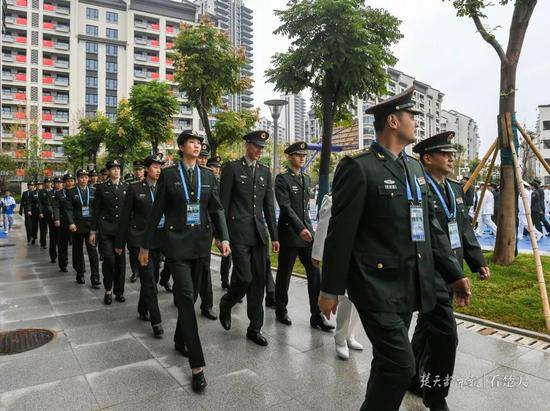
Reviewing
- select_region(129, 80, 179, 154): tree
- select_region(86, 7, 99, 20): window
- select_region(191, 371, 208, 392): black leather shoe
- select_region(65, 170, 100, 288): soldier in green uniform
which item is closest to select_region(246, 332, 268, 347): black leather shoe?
select_region(191, 371, 208, 392): black leather shoe

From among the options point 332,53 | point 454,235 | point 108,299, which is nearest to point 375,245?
point 454,235

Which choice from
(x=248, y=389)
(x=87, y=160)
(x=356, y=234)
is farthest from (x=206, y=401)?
(x=87, y=160)

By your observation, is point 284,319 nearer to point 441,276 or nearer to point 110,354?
point 110,354

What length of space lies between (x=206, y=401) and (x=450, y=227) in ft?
8.04

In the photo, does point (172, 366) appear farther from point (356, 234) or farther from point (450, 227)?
point (450, 227)

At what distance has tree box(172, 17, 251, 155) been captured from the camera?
12.1 m

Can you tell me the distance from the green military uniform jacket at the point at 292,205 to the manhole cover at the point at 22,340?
2980mm

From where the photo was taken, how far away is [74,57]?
58469 mm

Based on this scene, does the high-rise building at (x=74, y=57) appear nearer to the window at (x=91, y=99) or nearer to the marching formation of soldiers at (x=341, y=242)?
the window at (x=91, y=99)

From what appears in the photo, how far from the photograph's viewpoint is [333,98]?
10859mm

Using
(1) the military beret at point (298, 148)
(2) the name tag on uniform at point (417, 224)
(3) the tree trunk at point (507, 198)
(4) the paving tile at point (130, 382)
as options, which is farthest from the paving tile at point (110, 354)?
(3) the tree trunk at point (507, 198)

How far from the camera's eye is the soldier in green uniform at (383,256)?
2.27m

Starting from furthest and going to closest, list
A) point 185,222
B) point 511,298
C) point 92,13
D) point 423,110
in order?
point 423,110, point 92,13, point 511,298, point 185,222

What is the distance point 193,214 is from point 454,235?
236 centimetres
